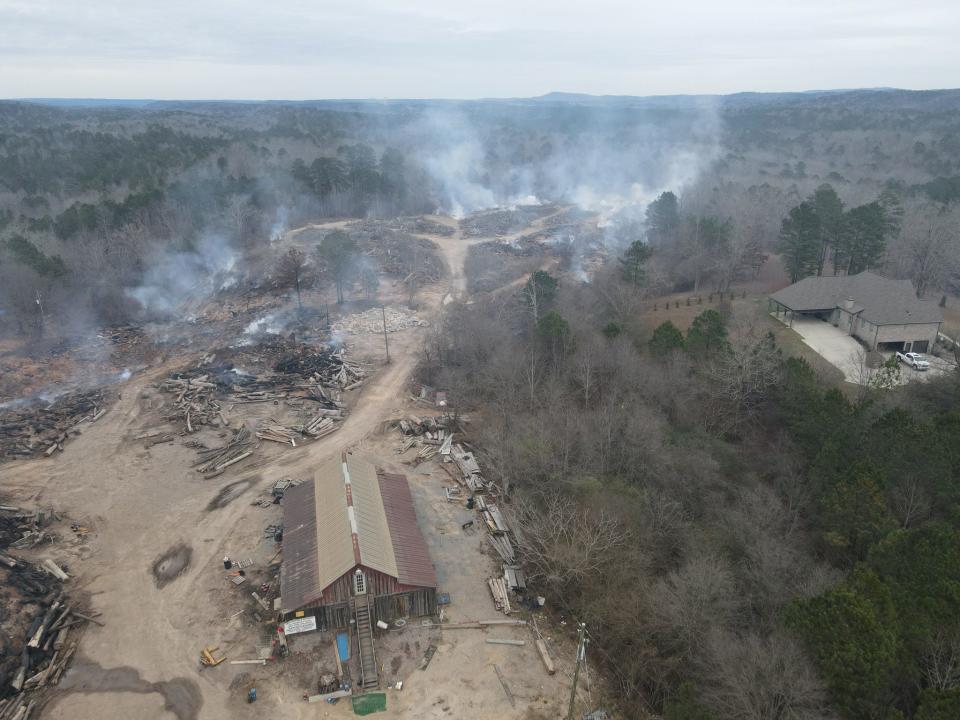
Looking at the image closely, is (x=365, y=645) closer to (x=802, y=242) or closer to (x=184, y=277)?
(x=802, y=242)

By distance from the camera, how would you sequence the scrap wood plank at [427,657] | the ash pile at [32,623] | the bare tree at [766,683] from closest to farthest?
the bare tree at [766,683], the ash pile at [32,623], the scrap wood plank at [427,657]

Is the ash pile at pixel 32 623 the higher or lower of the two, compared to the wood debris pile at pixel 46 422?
lower

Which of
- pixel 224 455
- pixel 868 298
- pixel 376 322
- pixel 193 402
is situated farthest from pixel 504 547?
pixel 376 322

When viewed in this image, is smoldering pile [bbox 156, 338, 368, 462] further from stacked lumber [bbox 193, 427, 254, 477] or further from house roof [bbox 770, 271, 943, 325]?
house roof [bbox 770, 271, 943, 325]

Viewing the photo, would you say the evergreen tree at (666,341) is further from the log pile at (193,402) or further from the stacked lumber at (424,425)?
the log pile at (193,402)

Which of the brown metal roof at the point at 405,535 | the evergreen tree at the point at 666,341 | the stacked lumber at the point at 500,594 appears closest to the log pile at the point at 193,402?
the brown metal roof at the point at 405,535

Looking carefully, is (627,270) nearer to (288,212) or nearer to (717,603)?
(717,603)
